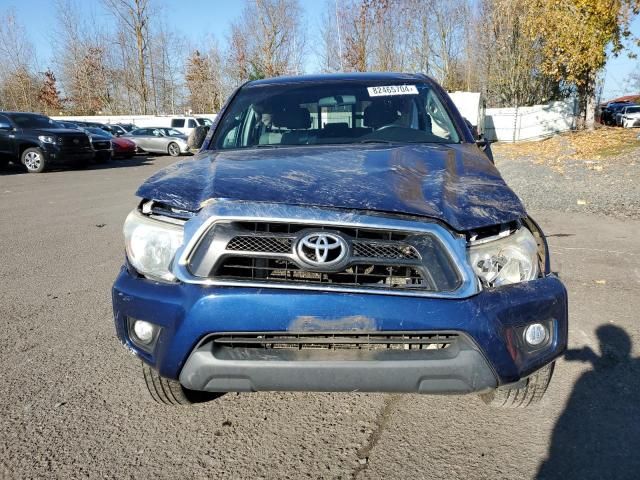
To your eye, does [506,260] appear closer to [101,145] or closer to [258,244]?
[258,244]

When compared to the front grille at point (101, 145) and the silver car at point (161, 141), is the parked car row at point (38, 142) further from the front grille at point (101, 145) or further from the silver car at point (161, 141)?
the silver car at point (161, 141)

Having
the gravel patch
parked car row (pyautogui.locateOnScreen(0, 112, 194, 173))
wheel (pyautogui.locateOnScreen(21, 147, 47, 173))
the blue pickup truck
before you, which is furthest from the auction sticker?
wheel (pyautogui.locateOnScreen(21, 147, 47, 173))

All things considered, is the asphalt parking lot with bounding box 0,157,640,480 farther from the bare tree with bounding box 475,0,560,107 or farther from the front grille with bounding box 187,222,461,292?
the bare tree with bounding box 475,0,560,107

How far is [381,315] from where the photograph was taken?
1.97 metres

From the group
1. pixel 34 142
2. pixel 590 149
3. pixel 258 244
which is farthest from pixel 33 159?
pixel 258 244

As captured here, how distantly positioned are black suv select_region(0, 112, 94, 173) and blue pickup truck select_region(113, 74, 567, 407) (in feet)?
50.5

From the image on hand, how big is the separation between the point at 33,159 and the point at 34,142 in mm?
525

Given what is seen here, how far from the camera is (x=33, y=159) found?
15.7 metres

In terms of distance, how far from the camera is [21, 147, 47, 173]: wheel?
615 inches

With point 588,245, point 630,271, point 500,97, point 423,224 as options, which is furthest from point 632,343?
point 500,97

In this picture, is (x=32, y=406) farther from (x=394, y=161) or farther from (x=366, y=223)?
(x=394, y=161)

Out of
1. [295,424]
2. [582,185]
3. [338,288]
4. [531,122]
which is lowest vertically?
[295,424]

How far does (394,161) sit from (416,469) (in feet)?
4.74

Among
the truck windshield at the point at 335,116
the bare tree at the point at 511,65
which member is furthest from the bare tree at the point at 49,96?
the truck windshield at the point at 335,116
